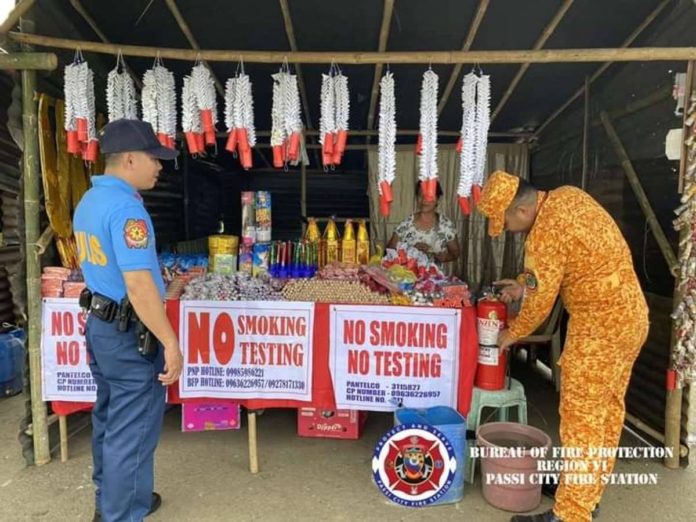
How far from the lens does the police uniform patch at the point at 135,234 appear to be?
6.79 ft

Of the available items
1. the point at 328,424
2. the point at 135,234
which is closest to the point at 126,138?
the point at 135,234

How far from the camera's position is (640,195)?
3418 mm

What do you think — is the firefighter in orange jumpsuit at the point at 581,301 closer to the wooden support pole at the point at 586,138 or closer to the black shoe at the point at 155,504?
the black shoe at the point at 155,504

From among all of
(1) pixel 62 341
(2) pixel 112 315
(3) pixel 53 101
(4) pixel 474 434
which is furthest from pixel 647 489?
(3) pixel 53 101

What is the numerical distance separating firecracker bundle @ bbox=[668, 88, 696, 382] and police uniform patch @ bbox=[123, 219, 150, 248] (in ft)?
9.60

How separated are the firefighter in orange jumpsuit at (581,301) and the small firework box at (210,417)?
1977mm

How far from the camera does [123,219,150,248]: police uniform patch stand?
207 cm

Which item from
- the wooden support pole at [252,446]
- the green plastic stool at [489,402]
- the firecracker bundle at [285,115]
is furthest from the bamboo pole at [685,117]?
the wooden support pole at [252,446]

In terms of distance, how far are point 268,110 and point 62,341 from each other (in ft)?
10.2

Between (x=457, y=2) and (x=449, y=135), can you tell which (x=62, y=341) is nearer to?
(x=457, y=2)

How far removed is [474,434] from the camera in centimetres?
307

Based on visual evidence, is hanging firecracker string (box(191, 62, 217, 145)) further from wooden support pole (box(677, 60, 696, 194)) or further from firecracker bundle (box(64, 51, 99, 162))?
wooden support pole (box(677, 60, 696, 194))

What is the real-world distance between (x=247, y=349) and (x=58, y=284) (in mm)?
1251

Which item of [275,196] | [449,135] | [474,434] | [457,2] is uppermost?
[457,2]
